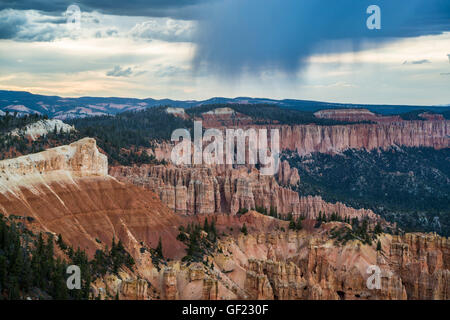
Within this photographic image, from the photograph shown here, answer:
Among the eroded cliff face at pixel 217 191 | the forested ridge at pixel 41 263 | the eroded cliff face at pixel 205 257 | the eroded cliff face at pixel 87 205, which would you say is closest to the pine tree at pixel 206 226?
the eroded cliff face at pixel 205 257

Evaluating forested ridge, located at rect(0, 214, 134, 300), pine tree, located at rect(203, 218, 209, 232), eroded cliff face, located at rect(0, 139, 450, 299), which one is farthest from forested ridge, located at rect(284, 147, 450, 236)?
forested ridge, located at rect(0, 214, 134, 300)

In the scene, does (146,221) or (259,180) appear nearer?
(146,221)

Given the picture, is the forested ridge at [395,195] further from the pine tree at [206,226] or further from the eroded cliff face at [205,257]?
the pine tree at [206,226]

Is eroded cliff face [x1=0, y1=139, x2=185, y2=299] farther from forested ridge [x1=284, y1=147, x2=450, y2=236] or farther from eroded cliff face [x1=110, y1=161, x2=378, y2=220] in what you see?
forested ridge [x1=284, y1=147, x2=450, y2=236]

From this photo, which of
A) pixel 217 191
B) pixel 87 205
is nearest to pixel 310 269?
pixel 87 205

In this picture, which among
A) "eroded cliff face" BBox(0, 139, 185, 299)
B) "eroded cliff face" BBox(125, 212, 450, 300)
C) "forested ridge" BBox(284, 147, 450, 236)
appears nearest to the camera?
"eroded cliff face" BBox(125, 212, 450, 300)

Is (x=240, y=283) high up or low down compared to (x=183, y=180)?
down

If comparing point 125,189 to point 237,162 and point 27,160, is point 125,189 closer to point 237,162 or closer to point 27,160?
point 27,160
